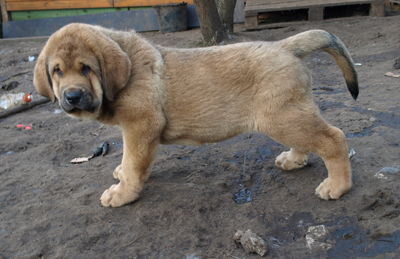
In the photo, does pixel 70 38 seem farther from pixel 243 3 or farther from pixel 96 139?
pixel 243 3

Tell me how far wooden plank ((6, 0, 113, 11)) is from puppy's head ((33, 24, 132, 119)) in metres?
10.1

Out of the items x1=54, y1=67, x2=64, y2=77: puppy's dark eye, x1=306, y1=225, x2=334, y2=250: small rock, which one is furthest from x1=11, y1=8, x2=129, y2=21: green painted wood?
x1=306, y1=225, x2=334, y2=250: small rock

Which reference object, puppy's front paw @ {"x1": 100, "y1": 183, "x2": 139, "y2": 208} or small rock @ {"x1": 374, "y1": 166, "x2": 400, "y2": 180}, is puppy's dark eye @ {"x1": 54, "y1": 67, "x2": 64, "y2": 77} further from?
small rock @ {"x1": 374, "y1": 166, "x2": 400, "y2": 180}

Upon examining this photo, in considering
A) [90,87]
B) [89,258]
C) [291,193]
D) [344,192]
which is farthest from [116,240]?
[344,192]

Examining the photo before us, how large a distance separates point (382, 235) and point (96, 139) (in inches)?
161

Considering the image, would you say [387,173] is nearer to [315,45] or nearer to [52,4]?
[315,45]

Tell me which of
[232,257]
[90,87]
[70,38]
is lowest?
[232,257]

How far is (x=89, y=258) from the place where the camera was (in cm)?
281

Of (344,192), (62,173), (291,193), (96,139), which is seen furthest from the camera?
(96,139)

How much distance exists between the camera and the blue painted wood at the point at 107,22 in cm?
1181

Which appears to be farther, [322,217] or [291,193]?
[291,193]

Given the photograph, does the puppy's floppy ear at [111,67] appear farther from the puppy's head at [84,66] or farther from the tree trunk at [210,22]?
the tree trunk at [210,22]

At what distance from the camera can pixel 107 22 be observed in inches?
478

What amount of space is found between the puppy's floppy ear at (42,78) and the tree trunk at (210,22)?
5.56 metres
